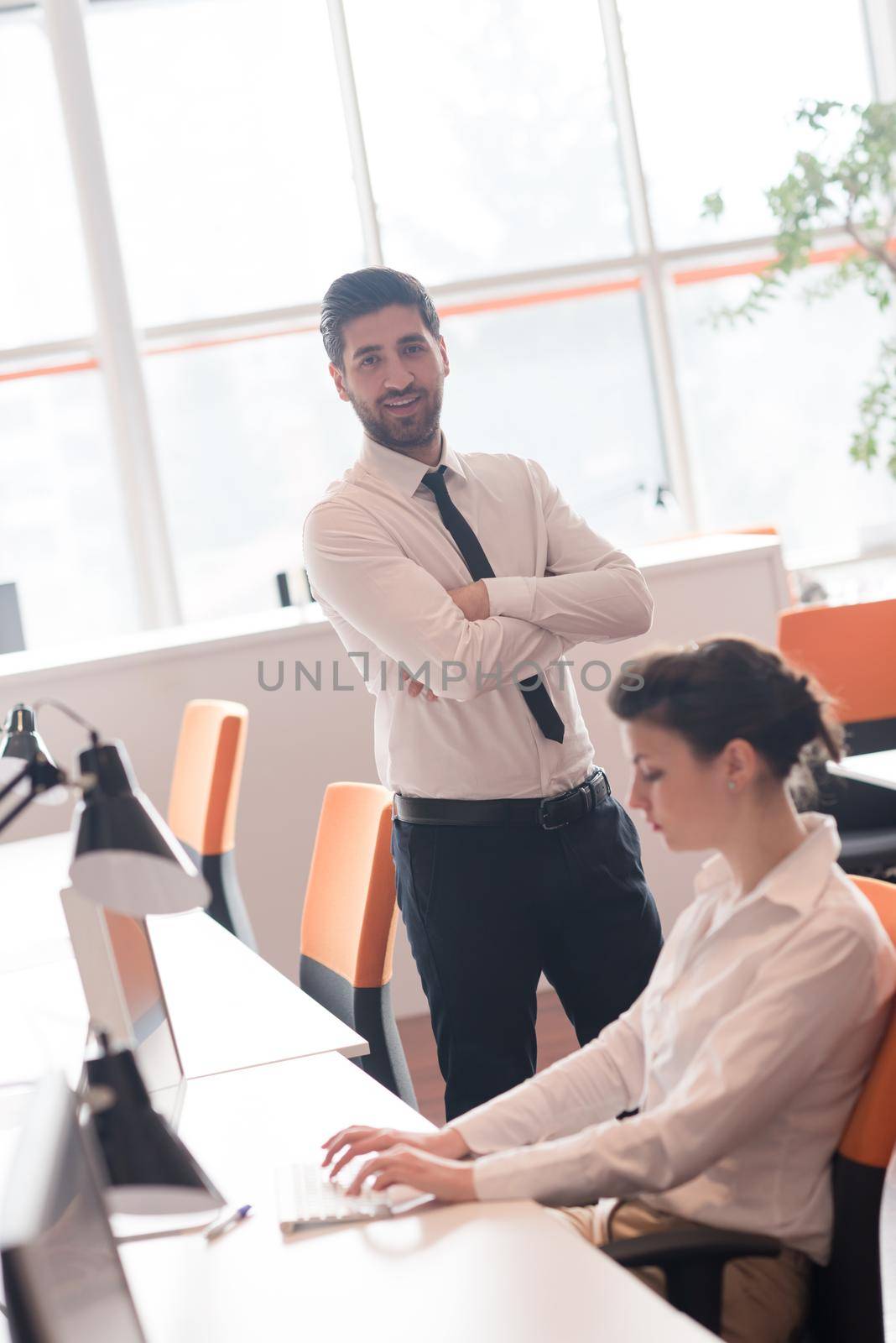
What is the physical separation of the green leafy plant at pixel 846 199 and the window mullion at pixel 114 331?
8.09 feet

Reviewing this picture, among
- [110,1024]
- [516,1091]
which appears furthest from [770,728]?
[110,1024]

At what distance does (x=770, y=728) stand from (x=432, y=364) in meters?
1.02

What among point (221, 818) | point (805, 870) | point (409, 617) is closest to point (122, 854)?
point (805, 870)

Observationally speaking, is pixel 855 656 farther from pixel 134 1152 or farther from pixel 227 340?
pixel 227 340

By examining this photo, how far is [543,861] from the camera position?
88.0 inches

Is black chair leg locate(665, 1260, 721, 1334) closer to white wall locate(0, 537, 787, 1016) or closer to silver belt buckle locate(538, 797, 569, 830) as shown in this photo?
silver belt buckle locate(538, 797, 569, 830)

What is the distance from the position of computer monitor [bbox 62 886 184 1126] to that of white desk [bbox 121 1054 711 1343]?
23 centimetres

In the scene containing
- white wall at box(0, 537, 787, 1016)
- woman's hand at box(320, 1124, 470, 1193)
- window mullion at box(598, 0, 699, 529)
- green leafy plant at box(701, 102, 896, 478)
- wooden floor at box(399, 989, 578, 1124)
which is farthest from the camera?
window mullion at box(598, 0, 699, 529)

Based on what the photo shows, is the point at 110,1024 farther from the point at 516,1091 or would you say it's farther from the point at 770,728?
the point at 770,728

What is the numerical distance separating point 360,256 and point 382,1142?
5201 millimetres

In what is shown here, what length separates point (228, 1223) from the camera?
1450 millimetres

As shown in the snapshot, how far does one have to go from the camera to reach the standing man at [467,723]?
7.34 feet

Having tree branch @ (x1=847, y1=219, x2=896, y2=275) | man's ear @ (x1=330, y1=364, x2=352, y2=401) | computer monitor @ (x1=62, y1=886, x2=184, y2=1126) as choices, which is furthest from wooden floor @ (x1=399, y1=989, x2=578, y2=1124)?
tree branch @ (x1=847, y1=219, x2=896, y2=275)

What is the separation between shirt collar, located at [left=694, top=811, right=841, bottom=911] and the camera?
151 cm
